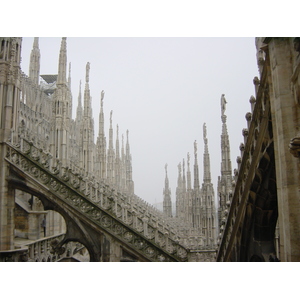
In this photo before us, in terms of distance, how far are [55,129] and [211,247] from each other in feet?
32.9

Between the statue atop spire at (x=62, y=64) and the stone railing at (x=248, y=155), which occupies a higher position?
the statue atop spire at (x=62, y=64)

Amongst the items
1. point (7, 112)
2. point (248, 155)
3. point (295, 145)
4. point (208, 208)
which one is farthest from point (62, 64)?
point (295, 145)

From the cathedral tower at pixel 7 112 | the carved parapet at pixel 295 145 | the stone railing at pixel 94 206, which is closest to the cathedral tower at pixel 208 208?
the stone railing at pixel 94 206

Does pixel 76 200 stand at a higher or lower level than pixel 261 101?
lower

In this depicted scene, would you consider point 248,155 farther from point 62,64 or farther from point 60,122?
point 62,64

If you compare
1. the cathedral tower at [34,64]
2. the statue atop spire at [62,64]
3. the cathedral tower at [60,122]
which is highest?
the cathedral tower at [34,64]

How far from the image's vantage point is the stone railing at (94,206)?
9047mm

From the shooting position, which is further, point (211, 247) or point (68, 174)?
point (211, 247)

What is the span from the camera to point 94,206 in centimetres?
945

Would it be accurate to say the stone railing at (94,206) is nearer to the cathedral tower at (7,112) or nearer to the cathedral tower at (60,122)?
the cathedral tower at (7,112)

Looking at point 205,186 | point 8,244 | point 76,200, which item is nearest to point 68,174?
point 76,200

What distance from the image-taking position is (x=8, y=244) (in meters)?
9.87
